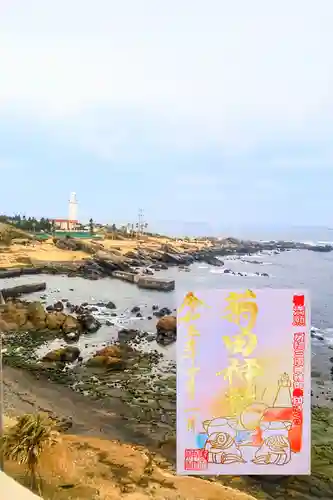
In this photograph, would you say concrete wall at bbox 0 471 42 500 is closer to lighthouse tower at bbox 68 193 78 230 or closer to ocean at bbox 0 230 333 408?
ocean at bbox 0 230 333 408

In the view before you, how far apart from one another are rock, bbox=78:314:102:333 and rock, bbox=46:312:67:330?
0.09m

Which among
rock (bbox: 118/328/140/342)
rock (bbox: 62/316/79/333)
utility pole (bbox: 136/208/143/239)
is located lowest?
rock (bbox: 118/328/140/342)

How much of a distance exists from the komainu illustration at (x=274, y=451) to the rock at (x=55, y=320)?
1.06m

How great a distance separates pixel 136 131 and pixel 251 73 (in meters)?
0.57

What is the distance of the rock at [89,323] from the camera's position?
218 centimetres

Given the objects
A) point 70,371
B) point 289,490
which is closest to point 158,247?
point 70,371

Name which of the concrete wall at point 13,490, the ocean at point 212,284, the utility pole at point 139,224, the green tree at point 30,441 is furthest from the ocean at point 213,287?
the concrete wall at point 13,490

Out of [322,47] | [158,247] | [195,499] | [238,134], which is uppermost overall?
[322,47]

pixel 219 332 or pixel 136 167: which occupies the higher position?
pixel 136 167

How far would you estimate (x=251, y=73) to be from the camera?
208 centimetres

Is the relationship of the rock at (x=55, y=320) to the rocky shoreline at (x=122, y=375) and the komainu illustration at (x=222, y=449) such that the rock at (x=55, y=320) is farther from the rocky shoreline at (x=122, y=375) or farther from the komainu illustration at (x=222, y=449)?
the komainu illustration at (x=222, y=449)

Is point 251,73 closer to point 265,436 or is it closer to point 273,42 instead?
point 273,42

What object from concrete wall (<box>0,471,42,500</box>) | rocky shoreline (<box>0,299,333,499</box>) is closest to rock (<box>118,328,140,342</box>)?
rocky shoreline (<box>0,299,333,499</box>)

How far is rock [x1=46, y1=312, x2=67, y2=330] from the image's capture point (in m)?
2.21
